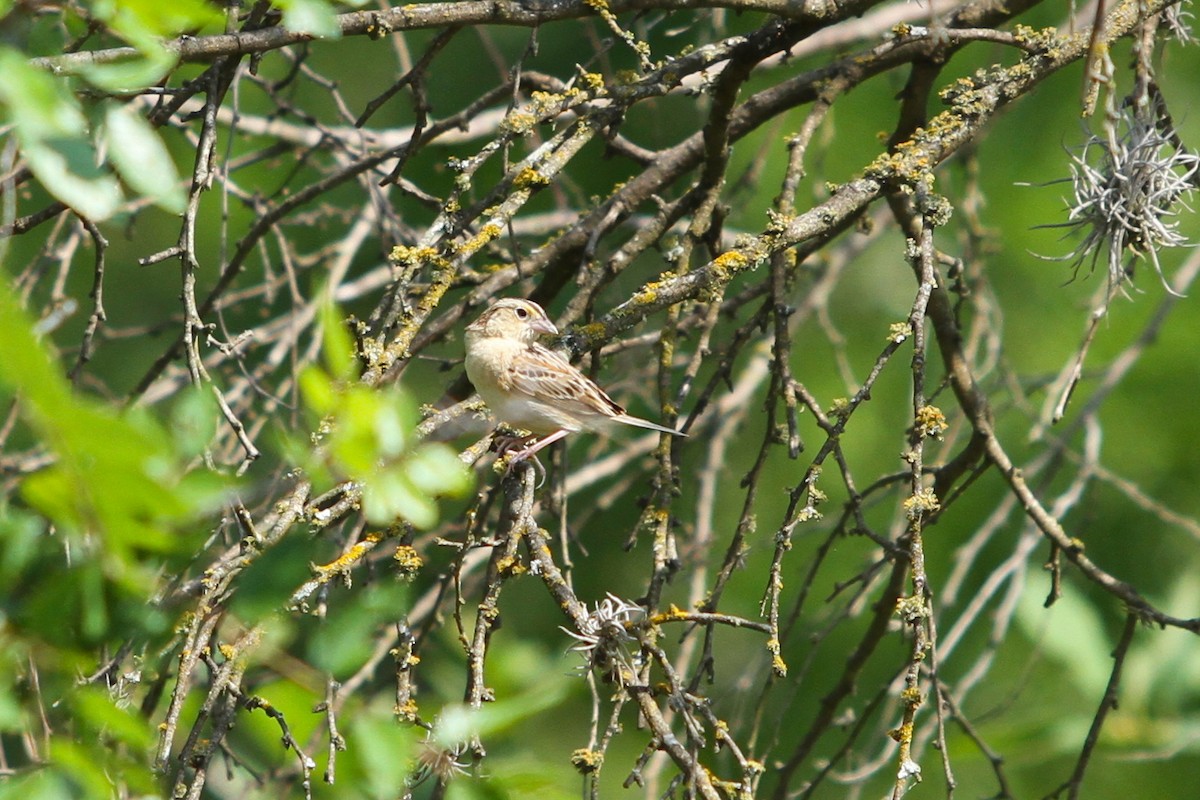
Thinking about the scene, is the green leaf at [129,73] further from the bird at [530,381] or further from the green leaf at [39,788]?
the bird at [530,381]

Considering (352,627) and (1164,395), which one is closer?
(352,627)

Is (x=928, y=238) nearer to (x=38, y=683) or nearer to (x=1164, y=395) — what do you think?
(x=38, y=683)

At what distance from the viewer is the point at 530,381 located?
3.42m

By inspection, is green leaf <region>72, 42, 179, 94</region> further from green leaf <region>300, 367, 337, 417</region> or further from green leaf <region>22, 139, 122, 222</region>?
green leaf <region>300, 367, 337, 417</region>

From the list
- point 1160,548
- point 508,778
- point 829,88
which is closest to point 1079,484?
point 829,88

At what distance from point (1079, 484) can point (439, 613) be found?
2.00 metres

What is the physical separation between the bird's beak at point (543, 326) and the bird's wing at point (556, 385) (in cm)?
6

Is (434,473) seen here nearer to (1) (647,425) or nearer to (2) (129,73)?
(2) (129,73)

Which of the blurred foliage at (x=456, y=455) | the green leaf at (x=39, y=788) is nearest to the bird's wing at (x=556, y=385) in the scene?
the blurred foliage at (x=456, y=455)

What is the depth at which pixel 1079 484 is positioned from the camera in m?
3.85

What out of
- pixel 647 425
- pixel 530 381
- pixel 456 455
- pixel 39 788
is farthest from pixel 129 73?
pixel 530 381

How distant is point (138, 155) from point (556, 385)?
2372 millimetres

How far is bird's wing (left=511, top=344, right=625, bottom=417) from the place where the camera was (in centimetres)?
327

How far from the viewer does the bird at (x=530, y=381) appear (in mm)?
3131
